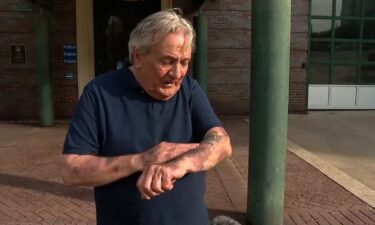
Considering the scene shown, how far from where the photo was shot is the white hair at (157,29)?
5.33ft

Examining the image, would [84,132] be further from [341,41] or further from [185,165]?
[341,41]

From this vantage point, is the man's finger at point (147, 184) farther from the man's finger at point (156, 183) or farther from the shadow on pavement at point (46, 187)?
the shadow on pavement at point (46, 187)

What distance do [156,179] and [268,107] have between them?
2.78m

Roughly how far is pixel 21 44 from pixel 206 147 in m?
9.75

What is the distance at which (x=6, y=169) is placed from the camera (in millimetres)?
6211

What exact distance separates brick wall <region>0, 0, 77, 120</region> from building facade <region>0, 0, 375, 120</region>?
2cm

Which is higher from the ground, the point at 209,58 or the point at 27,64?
the point at 209,58

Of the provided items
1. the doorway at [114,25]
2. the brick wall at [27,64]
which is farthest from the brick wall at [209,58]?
the doorway at [114,25]

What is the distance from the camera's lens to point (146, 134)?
1.72m

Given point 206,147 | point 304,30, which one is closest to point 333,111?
point 304,30

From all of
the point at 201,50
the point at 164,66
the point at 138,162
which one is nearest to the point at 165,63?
the point at 164,66

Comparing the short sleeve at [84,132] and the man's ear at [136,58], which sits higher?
the man's ear at [136,58]

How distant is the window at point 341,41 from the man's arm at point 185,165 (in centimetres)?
1071

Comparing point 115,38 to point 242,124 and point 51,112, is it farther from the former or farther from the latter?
point 242,124
